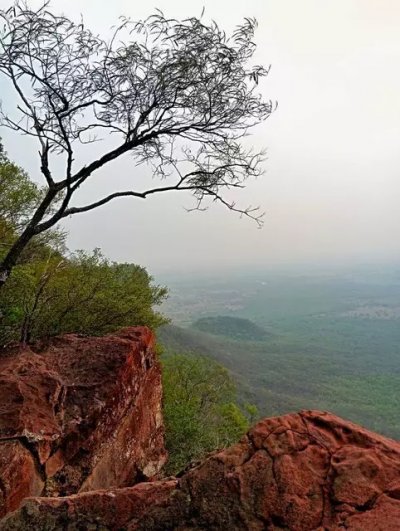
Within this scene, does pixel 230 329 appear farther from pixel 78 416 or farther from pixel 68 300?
pixel 78 416

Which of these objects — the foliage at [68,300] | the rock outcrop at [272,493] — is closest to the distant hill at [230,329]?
the foliage at [68,300]

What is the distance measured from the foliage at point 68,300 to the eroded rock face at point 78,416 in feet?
7.29

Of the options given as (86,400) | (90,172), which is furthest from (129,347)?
(90,172)

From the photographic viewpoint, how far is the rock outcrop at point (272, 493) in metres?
4.55

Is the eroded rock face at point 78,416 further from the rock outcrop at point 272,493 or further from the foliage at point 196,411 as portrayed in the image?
the foliage at point 196,411

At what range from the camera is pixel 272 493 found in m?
4.76

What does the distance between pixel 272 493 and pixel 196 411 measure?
20552 mm

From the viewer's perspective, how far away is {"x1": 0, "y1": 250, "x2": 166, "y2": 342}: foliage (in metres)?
12.6

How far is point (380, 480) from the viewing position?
4.68 m

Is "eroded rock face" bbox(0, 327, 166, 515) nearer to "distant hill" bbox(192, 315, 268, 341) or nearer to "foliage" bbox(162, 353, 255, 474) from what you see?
"foliage" bbox(162, 353, 255, 474)

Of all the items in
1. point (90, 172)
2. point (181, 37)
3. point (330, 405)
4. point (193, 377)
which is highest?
point (181, 37)

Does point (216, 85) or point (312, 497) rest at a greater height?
point (216, 85)

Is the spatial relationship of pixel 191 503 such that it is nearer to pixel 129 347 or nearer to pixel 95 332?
pixel 129 347

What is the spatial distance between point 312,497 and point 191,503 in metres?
1.34
